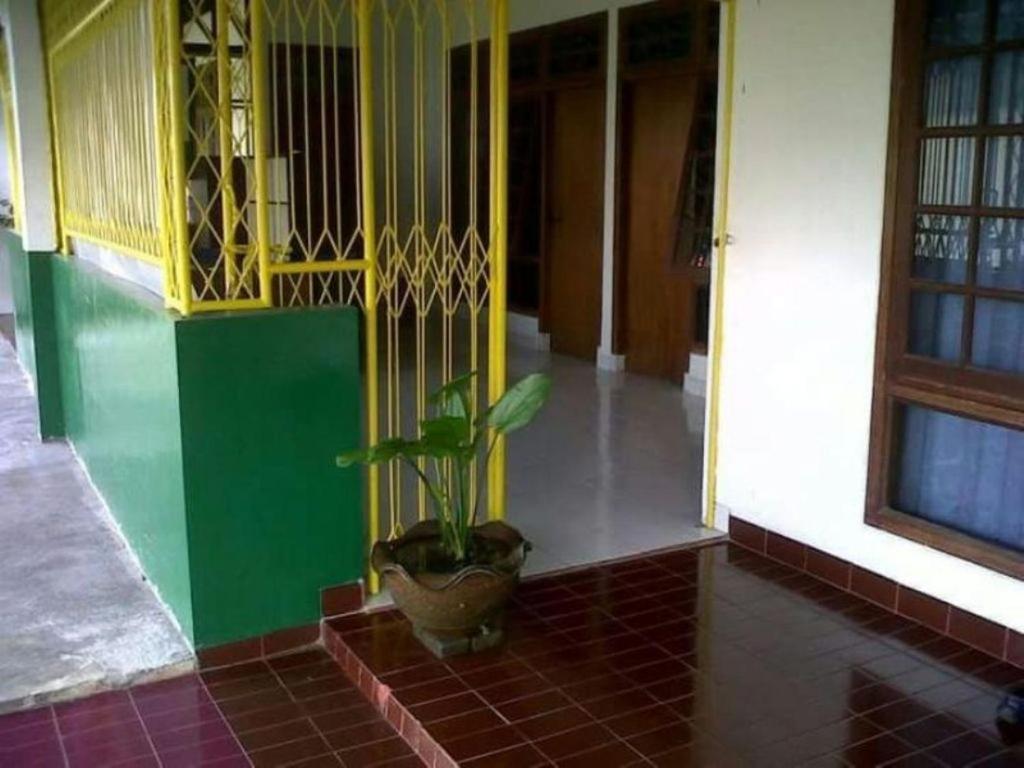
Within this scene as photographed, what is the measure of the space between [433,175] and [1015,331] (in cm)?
681

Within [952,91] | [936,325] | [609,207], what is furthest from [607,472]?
[609,207]

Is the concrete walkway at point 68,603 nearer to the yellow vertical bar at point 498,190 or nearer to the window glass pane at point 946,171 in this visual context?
the yellow vertical bar at point 498,190

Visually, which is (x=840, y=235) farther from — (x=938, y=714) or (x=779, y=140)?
(x=938, y=714)

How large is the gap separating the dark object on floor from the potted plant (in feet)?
3.87

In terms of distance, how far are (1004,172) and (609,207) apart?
399 centimetres

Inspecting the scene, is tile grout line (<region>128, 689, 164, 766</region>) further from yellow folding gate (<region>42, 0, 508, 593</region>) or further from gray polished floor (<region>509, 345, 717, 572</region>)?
gray polished floor (<region>509, 345, 717, 572</region>)

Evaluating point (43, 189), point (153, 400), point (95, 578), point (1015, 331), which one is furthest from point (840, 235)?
point (43, 189)

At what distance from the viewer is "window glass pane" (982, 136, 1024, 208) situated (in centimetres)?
265

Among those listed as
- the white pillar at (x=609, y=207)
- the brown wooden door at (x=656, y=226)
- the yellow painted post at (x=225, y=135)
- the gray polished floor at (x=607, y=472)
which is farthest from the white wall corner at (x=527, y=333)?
the yellow painted post at (x=225, y=135)

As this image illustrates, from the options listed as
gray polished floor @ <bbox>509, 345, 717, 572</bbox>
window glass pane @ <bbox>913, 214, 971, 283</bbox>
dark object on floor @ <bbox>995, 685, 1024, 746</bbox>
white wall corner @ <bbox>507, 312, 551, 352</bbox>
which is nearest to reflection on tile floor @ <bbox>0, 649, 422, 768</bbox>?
gray polished floor @ <bbox>509, 345, 717, 572</bbox>

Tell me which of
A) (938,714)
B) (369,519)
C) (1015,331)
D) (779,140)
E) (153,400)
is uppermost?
(779,140)

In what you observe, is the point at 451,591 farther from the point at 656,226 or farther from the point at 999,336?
the point at 656,226

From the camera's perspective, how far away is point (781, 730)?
94.7 inches

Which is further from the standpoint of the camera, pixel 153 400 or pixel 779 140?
pixel 779 140
